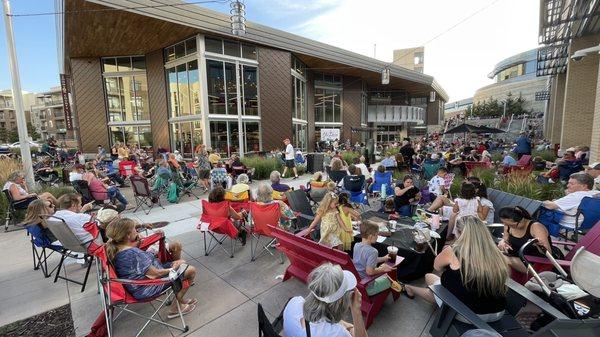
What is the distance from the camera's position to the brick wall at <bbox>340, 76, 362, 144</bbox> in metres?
23.6

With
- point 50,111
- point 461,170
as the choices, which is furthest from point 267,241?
point 50,111

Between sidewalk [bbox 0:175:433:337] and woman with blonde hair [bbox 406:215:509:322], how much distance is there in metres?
0.75

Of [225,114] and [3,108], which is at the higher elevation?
[3,108]

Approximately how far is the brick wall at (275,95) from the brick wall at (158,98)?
5.60 m

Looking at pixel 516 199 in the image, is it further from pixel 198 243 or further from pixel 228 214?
pixel 198 243

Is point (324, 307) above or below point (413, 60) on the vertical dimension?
below

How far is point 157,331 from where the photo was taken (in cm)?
271

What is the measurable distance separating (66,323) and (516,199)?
635cm

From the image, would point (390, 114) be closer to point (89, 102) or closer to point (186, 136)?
point (186, 136)

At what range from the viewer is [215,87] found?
1412cm

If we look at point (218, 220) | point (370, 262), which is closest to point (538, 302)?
point (370, 262)

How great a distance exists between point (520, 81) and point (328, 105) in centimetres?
4880

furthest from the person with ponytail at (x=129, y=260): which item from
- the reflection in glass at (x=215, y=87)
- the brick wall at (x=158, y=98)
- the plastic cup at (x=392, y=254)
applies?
the brick wall at (x=158, y=98)

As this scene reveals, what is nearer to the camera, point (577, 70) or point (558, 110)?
point (577, 70)
